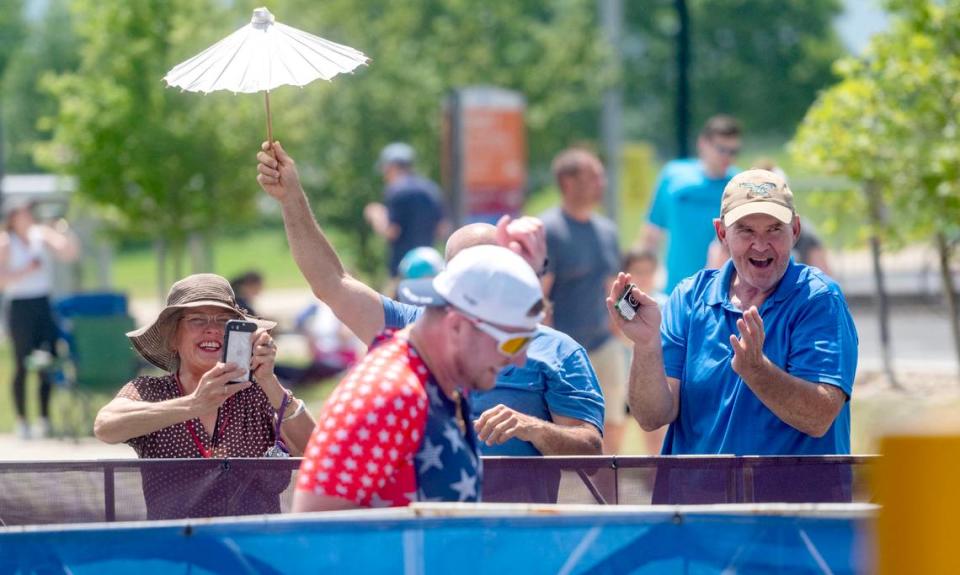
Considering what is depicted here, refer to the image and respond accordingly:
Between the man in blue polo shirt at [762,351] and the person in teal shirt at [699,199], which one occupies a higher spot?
the person in teal shirt at [699,199]

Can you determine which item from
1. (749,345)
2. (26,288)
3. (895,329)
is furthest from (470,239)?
(895,329)

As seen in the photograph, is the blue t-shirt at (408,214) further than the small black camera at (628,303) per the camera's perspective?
Yes

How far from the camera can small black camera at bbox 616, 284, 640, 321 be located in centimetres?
470

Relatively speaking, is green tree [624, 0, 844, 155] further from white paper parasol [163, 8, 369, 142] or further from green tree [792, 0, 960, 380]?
white paper parasol [163, 8, 369, 142]

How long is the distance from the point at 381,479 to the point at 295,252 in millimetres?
1663

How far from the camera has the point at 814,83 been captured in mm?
59250

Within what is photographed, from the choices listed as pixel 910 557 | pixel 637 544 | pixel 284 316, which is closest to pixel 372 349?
pixel 637 544

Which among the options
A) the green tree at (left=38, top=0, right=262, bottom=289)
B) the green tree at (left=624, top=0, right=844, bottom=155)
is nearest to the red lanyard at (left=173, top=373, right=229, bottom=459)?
the green tree at (left=38, top=0, right=262, bottom=289)

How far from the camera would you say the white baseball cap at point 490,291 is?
3.29 metres

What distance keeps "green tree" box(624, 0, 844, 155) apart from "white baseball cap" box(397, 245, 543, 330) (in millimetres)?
55221

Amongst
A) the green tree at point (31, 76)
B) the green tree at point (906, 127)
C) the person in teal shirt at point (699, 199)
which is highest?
the green tree at point (31, 76)

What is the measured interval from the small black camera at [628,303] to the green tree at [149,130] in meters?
13.2

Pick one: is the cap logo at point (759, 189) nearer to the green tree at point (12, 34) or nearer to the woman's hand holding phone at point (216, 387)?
the woman's hand holding phone at point (216, 387)

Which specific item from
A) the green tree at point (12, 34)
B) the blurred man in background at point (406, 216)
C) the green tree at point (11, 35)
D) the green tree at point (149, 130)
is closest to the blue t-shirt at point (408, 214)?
the blurred man in background at point (406, 216)
